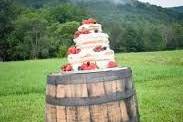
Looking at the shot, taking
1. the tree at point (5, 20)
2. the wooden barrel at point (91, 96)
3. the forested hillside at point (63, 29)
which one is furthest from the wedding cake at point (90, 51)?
the tree at point (5, 20)

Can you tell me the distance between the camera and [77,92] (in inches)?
193

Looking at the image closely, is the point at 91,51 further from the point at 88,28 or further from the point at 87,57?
the point at 88,28

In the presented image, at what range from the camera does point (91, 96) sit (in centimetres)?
488

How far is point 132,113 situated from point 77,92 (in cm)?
82

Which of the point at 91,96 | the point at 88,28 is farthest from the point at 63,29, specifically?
the point at 91,96

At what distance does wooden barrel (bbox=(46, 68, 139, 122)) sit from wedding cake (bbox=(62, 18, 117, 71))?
40 cm

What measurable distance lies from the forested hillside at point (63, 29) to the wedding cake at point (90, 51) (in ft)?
231

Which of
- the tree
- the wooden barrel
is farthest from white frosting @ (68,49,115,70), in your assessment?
the tree

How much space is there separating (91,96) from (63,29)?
8733 centimetres

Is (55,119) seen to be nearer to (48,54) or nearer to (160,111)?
(160,111)

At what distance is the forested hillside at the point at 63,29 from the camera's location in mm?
79062

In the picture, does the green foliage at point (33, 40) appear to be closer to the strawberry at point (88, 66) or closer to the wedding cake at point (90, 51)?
the wedding cake at point (90, 51)

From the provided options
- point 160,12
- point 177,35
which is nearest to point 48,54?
point 177,35

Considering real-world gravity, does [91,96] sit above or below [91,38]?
below
